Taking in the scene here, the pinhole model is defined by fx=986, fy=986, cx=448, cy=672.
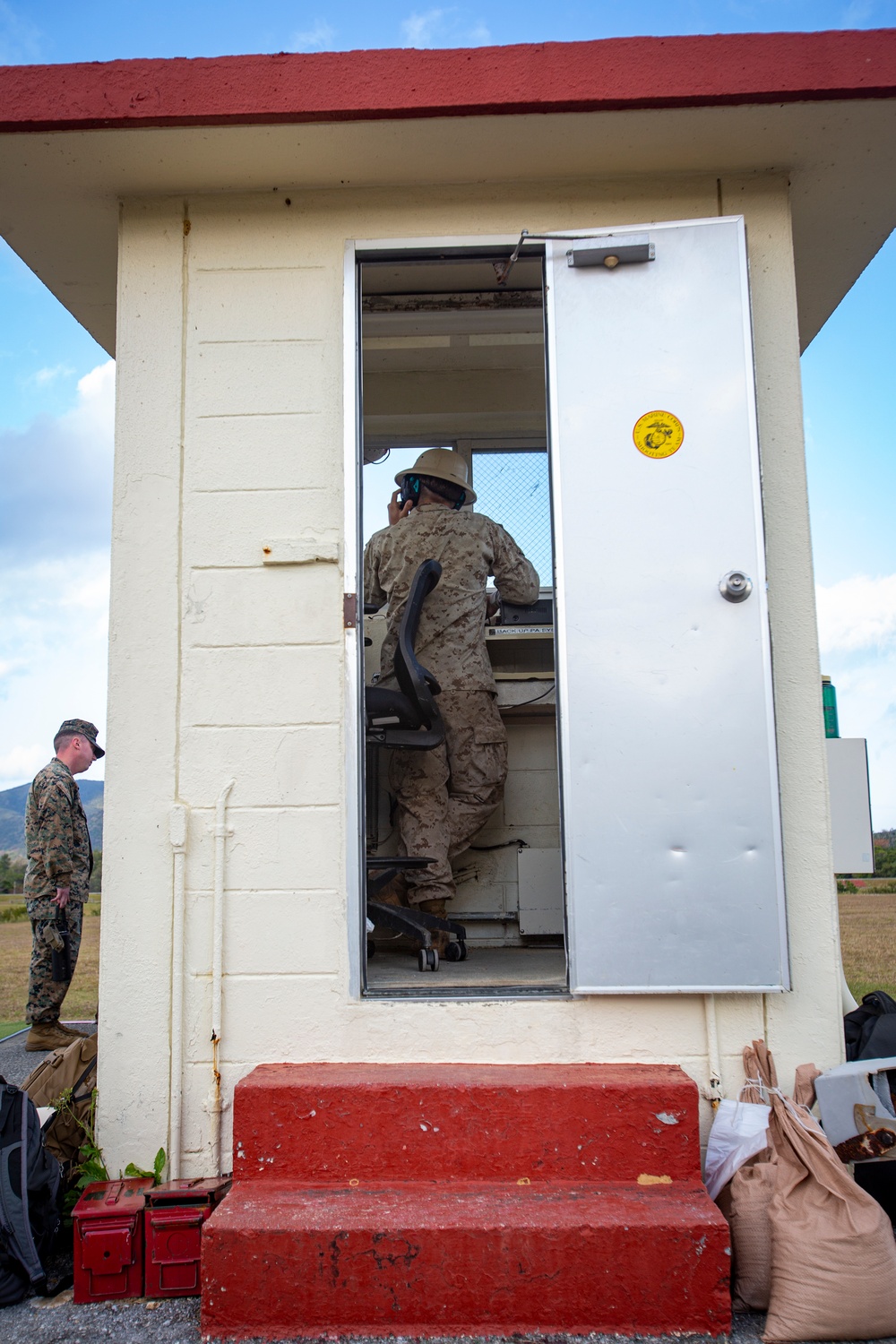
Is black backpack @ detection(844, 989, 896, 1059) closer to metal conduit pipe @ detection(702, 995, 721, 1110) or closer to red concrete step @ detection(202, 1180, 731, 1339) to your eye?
metal conduit pipe @ detection(702, 995, 721, 1110)

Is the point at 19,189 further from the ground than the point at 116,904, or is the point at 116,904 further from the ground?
the point at 19,189

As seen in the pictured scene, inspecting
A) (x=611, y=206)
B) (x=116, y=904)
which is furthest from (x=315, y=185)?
(x=116, y=904)

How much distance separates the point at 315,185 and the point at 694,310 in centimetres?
131

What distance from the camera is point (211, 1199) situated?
8.72 feet

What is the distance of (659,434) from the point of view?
3057mm

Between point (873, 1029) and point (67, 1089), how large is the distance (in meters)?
2.54

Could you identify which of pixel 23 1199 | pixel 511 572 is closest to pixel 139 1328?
pixel 23 1199

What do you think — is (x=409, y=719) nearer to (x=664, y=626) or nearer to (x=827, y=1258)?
(x=664, y=626)

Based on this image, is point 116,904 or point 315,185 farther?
point 315,185

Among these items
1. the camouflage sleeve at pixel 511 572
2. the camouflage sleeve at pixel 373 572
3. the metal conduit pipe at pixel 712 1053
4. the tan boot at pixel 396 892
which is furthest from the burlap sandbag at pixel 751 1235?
the camouflage sleeve at pixel 373 572

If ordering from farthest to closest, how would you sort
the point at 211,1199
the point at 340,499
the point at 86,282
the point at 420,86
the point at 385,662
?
the point at 385,662 < the point at 86,282 < the point at 340,499 < the point at 420,86 < the point at 211,1199

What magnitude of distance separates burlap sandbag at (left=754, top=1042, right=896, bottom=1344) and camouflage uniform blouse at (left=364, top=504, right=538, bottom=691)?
2395 mm

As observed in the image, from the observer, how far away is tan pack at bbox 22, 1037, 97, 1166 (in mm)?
3057

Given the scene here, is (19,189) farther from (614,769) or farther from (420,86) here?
(614,769)
